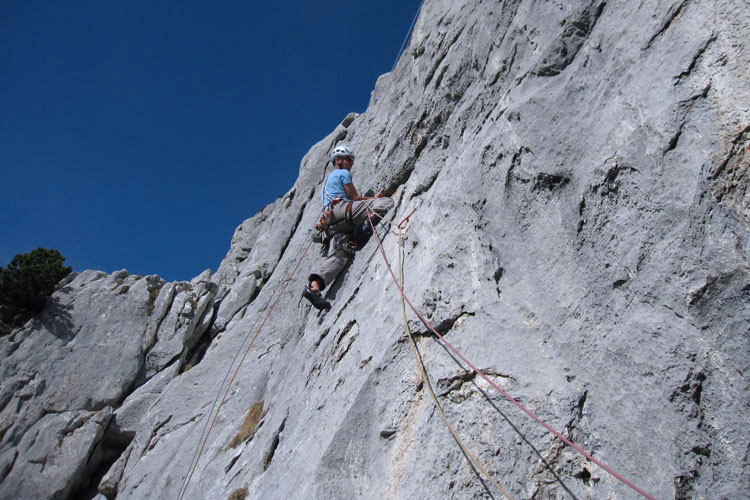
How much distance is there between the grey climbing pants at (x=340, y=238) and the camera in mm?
9281

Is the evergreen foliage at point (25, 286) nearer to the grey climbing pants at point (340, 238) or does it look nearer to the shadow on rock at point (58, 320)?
the shadow on rock at point (58, 320)

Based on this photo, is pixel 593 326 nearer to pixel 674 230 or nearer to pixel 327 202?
pixel 674 230

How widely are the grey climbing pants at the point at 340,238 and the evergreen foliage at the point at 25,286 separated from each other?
1197 cm

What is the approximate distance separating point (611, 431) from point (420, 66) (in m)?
9.64

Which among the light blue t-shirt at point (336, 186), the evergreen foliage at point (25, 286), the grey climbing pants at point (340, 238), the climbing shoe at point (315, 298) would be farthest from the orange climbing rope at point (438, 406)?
the evergreen foliage at point (25, 286)

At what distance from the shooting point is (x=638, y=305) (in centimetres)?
444

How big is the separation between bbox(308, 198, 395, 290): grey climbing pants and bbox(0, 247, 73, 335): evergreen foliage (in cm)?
1197

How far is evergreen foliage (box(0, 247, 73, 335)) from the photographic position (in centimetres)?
1568

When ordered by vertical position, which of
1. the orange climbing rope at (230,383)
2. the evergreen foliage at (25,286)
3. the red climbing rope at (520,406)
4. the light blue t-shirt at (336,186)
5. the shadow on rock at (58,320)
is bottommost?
the red climbing rope at (520,406)

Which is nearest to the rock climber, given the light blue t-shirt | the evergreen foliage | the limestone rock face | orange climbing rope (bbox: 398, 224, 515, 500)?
the light blue t-shirt

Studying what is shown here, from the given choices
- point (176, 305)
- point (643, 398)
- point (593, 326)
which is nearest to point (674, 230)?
point (593, 326)

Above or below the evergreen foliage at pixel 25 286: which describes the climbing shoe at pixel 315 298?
below

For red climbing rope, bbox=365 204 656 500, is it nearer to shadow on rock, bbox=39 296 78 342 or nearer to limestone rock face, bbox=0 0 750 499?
limestone rock face, bbox=0 0 750 499

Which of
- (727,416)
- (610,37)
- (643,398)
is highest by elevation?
(610,37)
